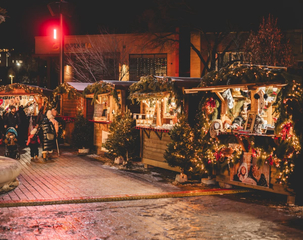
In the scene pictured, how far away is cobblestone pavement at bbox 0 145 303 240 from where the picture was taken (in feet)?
19.8

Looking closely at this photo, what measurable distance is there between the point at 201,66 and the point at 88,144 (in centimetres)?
1593

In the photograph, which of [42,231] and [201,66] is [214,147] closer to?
[42,231]

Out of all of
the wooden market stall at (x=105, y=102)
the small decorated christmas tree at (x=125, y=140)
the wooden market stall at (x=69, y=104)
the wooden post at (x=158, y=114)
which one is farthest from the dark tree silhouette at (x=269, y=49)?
the small decorated christmas tree at (x=125, y=140)

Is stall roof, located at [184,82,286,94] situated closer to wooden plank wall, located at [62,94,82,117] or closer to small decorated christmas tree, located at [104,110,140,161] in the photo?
small decorated christmas tree, located at [104,110,140,161]

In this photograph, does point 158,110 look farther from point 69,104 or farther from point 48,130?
point 69,104

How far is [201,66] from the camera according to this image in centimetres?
3023

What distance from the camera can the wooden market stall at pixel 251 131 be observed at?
8.28 metres

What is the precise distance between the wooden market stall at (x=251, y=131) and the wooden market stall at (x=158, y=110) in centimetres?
107

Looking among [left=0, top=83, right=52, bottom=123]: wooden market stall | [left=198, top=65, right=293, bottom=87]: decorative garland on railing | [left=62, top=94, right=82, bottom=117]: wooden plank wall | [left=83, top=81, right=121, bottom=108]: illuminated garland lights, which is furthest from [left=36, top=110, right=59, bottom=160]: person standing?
[left=0, top=83, right=52, bottom=123]: wooden market stall

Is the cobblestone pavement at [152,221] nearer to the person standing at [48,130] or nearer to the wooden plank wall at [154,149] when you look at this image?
the wooden plank wall at [154,149]

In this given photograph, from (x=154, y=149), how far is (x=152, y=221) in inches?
230

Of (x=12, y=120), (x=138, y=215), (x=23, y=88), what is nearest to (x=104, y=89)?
(x=12, y=120)

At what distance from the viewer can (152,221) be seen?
22.1 ft

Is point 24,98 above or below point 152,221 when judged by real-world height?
above
